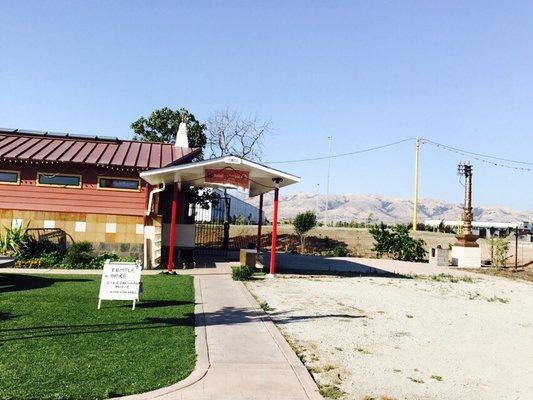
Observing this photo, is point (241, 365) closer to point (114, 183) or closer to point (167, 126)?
point (114, 183)

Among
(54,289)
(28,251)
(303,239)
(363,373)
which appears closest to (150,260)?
(28,251)

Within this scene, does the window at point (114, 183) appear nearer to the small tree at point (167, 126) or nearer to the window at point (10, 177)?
the window at point (10, 177)

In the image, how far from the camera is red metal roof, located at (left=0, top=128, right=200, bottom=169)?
17.5 m

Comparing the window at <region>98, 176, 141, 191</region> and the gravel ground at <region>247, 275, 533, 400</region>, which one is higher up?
the window at <region>98, 176, 141, 191</region>

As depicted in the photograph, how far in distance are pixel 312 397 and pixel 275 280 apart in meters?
10.5

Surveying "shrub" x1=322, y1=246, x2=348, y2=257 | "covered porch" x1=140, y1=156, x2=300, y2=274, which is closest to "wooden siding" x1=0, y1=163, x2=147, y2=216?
"covered porch" x1=140, y1=156, x2=300, y2=274

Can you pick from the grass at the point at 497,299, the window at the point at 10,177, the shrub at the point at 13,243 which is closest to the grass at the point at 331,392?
the grass at the point at 497,299

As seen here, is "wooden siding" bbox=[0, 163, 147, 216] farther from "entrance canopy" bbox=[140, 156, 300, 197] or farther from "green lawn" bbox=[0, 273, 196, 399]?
"green lawn" bbox=[0, 273, 196, 399]

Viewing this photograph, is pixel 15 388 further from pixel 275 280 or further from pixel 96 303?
pixel 275 280

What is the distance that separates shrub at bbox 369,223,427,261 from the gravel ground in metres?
11.8

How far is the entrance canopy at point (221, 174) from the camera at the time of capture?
15258 millimetres

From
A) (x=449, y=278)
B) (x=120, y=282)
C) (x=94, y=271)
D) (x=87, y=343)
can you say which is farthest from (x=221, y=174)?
(x=449, y=278)

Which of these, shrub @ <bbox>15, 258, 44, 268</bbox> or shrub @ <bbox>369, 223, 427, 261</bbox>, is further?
shrub @ <bbox>369, 223, 427, 261</bbox>

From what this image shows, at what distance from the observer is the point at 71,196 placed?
17.4 meters
